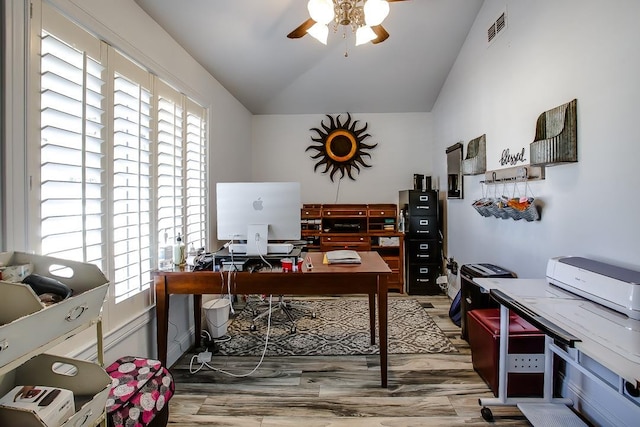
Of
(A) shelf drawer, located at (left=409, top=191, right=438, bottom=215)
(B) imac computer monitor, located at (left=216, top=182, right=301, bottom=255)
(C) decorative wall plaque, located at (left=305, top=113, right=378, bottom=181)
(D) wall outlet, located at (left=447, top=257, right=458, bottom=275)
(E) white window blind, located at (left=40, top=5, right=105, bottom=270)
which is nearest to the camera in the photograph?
(E) white window blind, located at (left=40, top=5, right=105, bottom=270)

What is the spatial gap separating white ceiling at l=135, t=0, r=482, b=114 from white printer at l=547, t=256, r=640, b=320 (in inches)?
98.4

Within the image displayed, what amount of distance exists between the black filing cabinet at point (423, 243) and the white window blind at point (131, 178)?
308 cm

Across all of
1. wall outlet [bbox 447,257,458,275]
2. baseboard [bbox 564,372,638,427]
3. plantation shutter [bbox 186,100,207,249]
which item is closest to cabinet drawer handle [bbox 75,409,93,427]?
plantation shutter [bbox 186,100,207,249]

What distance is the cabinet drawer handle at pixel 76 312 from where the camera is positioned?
1.04 metres

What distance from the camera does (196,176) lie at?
292 centimetres

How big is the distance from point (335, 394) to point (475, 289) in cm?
144

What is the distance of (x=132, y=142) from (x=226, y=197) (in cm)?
65

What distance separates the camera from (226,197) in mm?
2285

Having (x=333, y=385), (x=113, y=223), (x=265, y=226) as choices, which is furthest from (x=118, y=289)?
(x=333, y=385)

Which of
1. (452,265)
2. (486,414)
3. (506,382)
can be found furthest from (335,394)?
(452,265)

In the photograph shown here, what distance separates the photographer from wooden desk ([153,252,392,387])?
2.15 metres

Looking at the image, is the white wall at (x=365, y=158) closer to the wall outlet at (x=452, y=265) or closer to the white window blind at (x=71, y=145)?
the wall outlet at (x=452, y=265)

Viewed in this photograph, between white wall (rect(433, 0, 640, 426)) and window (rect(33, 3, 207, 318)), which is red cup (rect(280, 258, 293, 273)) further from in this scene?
white wall (rect(433, 0, 640, 426))

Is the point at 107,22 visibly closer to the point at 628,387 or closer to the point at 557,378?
the point at 628,387
